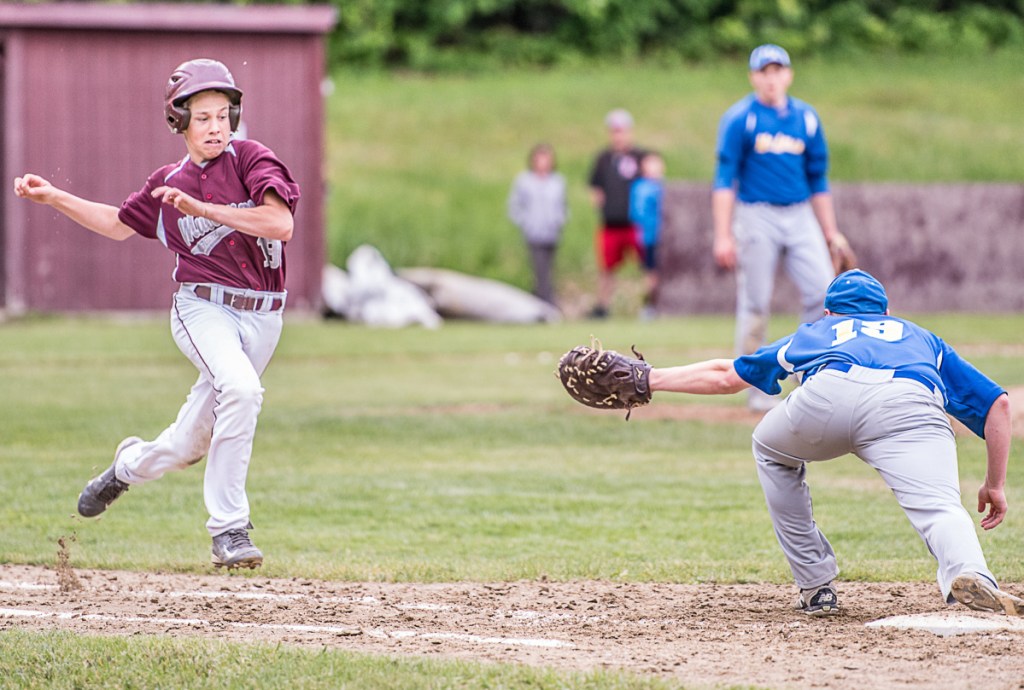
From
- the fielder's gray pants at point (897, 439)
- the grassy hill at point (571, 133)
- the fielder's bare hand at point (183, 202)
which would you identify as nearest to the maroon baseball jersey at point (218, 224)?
the fielder's bare hand at point (183, 202)

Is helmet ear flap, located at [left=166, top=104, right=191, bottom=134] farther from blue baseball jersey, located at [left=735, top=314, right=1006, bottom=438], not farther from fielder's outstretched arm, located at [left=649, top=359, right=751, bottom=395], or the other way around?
blue baseball jersey, located at [left=735, top=314, right=1006, bottom=438]

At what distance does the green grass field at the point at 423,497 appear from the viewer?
530cm

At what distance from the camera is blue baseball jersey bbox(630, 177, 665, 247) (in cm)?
2131

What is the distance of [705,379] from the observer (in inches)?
215

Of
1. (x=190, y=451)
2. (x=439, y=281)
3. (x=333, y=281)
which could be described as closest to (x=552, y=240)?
(x=439, y=281)

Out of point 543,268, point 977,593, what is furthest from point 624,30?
point 977,593

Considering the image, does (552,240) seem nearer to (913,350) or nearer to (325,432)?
(325,432)

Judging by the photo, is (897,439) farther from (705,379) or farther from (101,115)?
(101,115)

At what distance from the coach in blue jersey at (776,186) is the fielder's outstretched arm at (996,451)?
17.0ft

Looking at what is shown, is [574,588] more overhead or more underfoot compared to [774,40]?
more underfoot

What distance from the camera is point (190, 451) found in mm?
6836

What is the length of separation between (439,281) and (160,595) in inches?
634

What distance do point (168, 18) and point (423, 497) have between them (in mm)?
13644

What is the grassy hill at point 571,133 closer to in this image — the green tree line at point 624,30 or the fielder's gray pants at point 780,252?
the green tree line at point 624,30
